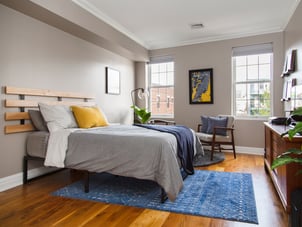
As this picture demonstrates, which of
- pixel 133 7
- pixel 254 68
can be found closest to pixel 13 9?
pixel 133 7

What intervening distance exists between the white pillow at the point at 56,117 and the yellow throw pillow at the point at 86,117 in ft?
0.32

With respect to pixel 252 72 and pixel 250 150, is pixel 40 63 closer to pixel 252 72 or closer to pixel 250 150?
pixel 252 72

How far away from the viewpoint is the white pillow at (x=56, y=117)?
2834 mm

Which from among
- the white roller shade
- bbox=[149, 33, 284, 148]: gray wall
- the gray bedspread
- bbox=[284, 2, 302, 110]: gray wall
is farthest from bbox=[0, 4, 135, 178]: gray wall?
bbox=[284, 2, 302, 110]: gray wall

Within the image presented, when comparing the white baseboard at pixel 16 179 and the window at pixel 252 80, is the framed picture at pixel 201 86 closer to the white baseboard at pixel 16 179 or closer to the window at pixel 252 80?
the window at pixel 252 80

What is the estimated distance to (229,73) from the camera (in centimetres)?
475

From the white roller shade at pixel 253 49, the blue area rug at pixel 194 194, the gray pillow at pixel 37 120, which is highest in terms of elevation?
the white roller shade at pixel 253 49

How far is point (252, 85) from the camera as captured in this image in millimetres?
4641

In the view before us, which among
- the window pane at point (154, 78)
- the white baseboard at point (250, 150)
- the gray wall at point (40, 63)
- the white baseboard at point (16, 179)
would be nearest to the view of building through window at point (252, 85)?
the white baseboard at point (250, 150)

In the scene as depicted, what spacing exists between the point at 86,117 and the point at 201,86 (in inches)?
113

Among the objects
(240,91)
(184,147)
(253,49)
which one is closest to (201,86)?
(240,91)

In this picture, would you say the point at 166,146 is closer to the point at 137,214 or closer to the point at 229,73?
the point at 137,214

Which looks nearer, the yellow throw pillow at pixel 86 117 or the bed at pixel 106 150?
the bed at pixel 106 150

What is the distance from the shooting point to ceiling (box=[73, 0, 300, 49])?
10.9 feet
